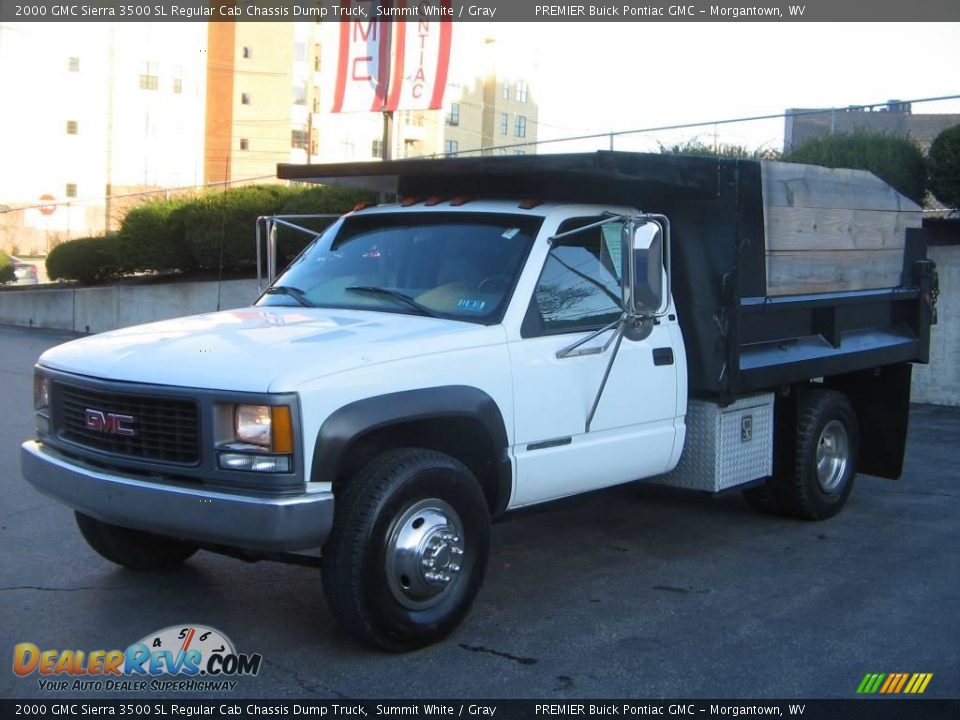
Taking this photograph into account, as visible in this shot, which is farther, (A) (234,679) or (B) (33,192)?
(B) (33,192)

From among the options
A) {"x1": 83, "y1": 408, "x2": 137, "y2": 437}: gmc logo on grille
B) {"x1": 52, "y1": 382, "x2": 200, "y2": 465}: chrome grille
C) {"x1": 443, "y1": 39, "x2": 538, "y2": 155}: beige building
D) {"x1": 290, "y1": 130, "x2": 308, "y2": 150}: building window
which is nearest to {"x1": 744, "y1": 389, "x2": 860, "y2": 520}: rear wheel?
{"x1": 52, "y1": 382, "x2": 200, "y2": 465}: chrome grille

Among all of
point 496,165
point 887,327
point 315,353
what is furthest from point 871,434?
point 315,353

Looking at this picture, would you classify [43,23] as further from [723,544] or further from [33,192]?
[723,544]

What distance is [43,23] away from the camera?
51.2 meters

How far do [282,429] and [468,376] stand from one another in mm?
1027

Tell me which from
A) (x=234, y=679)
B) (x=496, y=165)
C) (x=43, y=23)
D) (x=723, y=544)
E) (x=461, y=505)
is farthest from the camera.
→ (x=43, y=23)

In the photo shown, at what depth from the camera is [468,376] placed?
5090 millimetres

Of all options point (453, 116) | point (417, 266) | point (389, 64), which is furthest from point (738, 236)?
point (453, 116)

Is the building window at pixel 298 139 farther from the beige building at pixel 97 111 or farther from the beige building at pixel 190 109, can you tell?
the beige building at pixel 97 111

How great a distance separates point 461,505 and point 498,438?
375 millimetres

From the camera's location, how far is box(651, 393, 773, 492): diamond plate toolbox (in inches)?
255

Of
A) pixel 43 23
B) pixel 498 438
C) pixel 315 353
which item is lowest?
pixel 498 438

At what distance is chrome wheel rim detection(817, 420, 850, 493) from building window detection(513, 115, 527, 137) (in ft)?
207

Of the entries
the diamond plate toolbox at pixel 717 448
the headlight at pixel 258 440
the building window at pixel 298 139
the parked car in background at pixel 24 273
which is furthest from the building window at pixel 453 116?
the headlight at pixel 258 440
